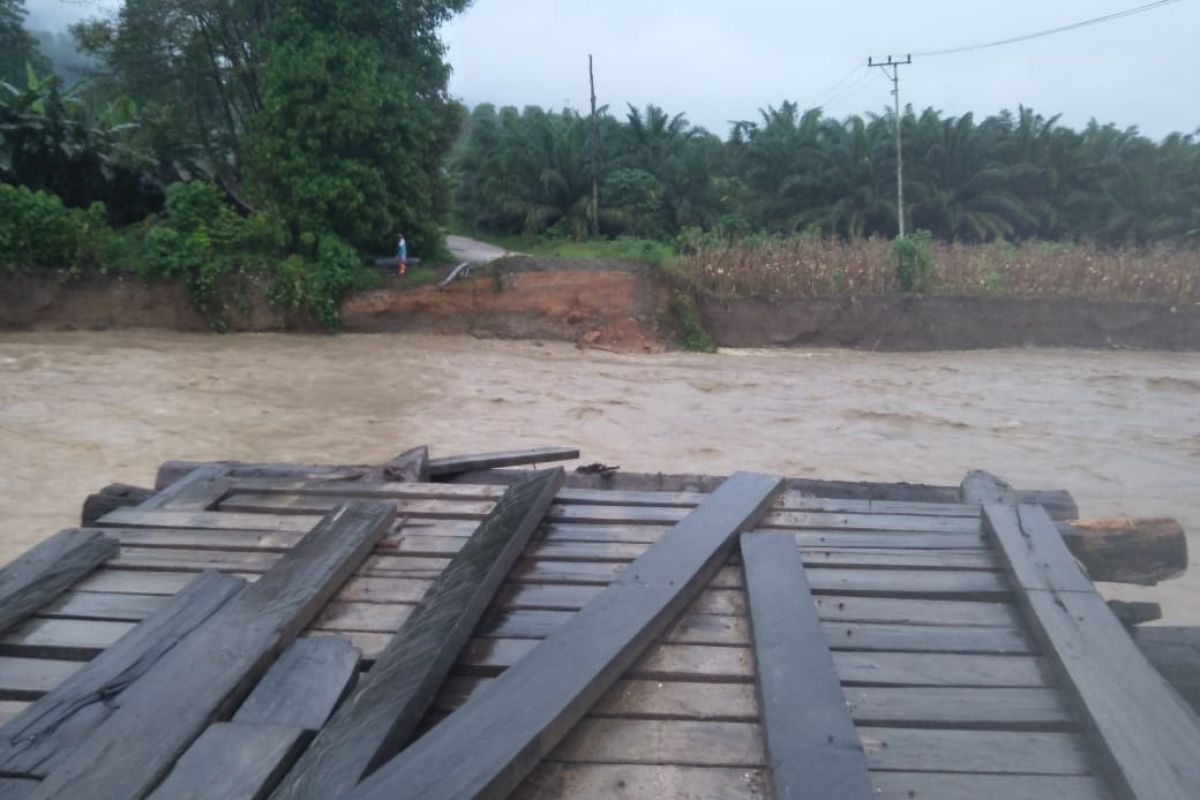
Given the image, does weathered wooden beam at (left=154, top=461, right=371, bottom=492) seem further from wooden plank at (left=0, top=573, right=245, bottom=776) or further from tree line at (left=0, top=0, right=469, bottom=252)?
tree line at (left=0, top=0, right=469, bottom=252)

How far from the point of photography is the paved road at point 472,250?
24362 mm

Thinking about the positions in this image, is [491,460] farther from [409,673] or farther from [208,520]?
[409,673]

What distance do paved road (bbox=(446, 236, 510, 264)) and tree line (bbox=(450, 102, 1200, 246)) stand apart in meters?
1.37

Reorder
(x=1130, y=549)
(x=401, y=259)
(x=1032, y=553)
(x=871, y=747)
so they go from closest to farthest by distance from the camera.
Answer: (x=871, y=747), (x=1032, y=553), (x=1130, y=549), (x=401, y=259)

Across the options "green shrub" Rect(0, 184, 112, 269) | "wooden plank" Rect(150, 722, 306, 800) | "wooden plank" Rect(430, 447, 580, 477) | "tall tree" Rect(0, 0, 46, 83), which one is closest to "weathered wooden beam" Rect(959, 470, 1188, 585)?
"wooden plank" Rect(430, 447, 580, 477)

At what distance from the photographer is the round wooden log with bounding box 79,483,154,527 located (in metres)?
3.47

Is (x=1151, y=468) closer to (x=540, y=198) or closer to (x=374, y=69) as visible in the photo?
(x=374, y=69)

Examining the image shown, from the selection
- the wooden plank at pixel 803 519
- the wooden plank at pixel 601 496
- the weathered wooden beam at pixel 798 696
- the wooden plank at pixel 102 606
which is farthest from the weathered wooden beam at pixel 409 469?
the weathered wooden beam at pixel 798 696

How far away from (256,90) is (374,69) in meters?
3.61

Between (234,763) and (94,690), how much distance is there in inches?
16.7

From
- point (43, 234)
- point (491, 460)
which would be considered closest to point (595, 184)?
point (43, 234)

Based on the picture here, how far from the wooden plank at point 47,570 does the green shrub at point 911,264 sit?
66.0ft

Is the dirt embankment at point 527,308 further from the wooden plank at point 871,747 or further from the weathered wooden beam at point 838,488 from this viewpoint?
the wooden plank at point 871,747

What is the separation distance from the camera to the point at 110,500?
139 inches
